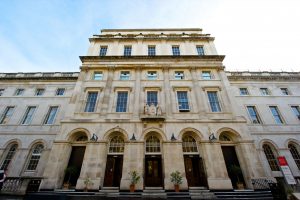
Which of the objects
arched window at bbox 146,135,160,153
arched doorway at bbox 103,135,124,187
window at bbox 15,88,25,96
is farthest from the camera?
window at bbox 15,88,25,96

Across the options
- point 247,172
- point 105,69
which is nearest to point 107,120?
Result: point 105,69

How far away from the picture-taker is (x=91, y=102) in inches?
647

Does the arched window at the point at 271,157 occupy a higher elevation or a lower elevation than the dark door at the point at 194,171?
higher

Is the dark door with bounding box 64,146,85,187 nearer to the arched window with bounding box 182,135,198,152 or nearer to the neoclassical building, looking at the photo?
the neoclassical building

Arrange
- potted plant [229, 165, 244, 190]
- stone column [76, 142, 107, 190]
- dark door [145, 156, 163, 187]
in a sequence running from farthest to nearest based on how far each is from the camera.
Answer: dark door [145, 156, 163, 187]
potted plant [229, 165, 244, 190]
stone column [76, 142, 107, 190]

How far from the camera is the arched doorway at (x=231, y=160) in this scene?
12.7 m

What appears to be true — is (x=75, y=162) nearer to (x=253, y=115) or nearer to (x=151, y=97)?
(x=151, y=97)

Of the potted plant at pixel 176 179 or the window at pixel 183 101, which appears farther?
the window at pixel 183 101

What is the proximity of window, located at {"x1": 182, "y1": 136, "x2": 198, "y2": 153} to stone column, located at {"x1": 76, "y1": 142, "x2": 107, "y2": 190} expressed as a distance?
7460 mm

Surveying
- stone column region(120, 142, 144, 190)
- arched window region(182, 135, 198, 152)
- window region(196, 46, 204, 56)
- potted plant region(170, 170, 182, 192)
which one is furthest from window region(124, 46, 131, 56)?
potted plant region(170, 170, 182, 192)

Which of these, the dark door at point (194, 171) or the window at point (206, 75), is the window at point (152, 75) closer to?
the window at point (206, 75)

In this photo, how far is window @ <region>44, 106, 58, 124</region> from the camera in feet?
59.5

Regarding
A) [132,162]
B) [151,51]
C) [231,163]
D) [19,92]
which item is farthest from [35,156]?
[231,163]

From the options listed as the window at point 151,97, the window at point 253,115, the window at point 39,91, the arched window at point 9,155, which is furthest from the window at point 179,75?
the arched window at point 9,155
